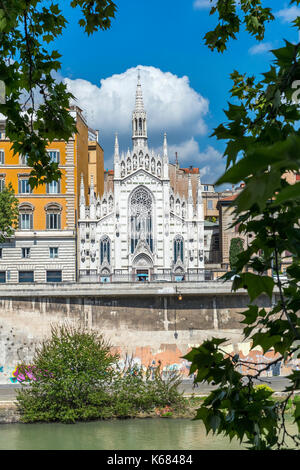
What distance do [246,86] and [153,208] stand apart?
3494cm

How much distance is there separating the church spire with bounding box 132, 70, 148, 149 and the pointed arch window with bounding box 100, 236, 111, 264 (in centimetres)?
814

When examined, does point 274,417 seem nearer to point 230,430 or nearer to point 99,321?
point 230,430

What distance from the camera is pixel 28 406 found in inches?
921

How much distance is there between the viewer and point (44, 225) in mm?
40406

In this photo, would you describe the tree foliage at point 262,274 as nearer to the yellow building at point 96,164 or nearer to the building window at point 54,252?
the building window at point 54,252

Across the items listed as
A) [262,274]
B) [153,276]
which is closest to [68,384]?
[153,276]

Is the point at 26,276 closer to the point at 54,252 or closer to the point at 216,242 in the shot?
the point at 54,252

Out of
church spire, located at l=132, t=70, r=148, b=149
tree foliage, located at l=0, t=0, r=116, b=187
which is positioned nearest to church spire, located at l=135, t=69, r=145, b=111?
church spire, located at l=132, t=70, r=148, b=149

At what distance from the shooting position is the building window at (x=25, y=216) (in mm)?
40312

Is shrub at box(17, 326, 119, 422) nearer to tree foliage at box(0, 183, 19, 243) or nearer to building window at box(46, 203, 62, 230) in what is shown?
tree foliage at box(0, 183, 19, 243)

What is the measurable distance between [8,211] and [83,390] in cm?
1641

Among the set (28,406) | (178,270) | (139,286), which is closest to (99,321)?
(139,286)

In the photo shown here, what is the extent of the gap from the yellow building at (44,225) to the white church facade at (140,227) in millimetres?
968
